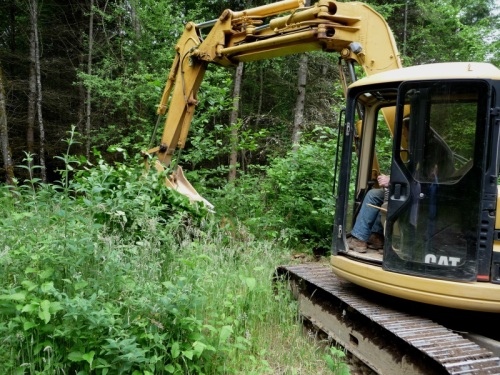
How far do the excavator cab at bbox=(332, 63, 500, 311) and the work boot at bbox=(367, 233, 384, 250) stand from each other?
490mm

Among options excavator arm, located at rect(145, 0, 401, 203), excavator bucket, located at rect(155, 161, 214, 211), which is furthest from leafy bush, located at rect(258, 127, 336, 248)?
excavator arm, located at rect(145, 0, 401, 203)

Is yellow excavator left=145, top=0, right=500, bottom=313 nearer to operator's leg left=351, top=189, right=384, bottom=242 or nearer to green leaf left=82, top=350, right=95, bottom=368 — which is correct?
operator's leg left=351, top=189, right=384, bottom=242

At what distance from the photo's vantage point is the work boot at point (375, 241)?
12.1 feet

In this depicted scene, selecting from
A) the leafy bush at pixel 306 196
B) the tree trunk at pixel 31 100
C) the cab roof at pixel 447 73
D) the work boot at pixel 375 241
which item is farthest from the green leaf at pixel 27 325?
the tree trunk at pixel 31 100

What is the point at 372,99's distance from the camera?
13.2 feet

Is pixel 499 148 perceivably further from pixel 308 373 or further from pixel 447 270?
pixel 308 373

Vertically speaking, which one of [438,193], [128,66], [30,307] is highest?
[128,66]

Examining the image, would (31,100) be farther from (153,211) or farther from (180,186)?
(153,211)

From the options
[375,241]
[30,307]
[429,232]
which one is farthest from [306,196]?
[30,307]

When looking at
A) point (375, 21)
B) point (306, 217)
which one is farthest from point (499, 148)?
point (306, 217)

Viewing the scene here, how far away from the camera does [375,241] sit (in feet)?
12.2

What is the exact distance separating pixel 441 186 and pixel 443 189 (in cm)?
3

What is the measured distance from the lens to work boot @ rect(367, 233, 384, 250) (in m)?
3.70

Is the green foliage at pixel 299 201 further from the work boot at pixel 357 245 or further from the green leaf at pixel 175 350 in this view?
the green leaf at pixel 175 350
